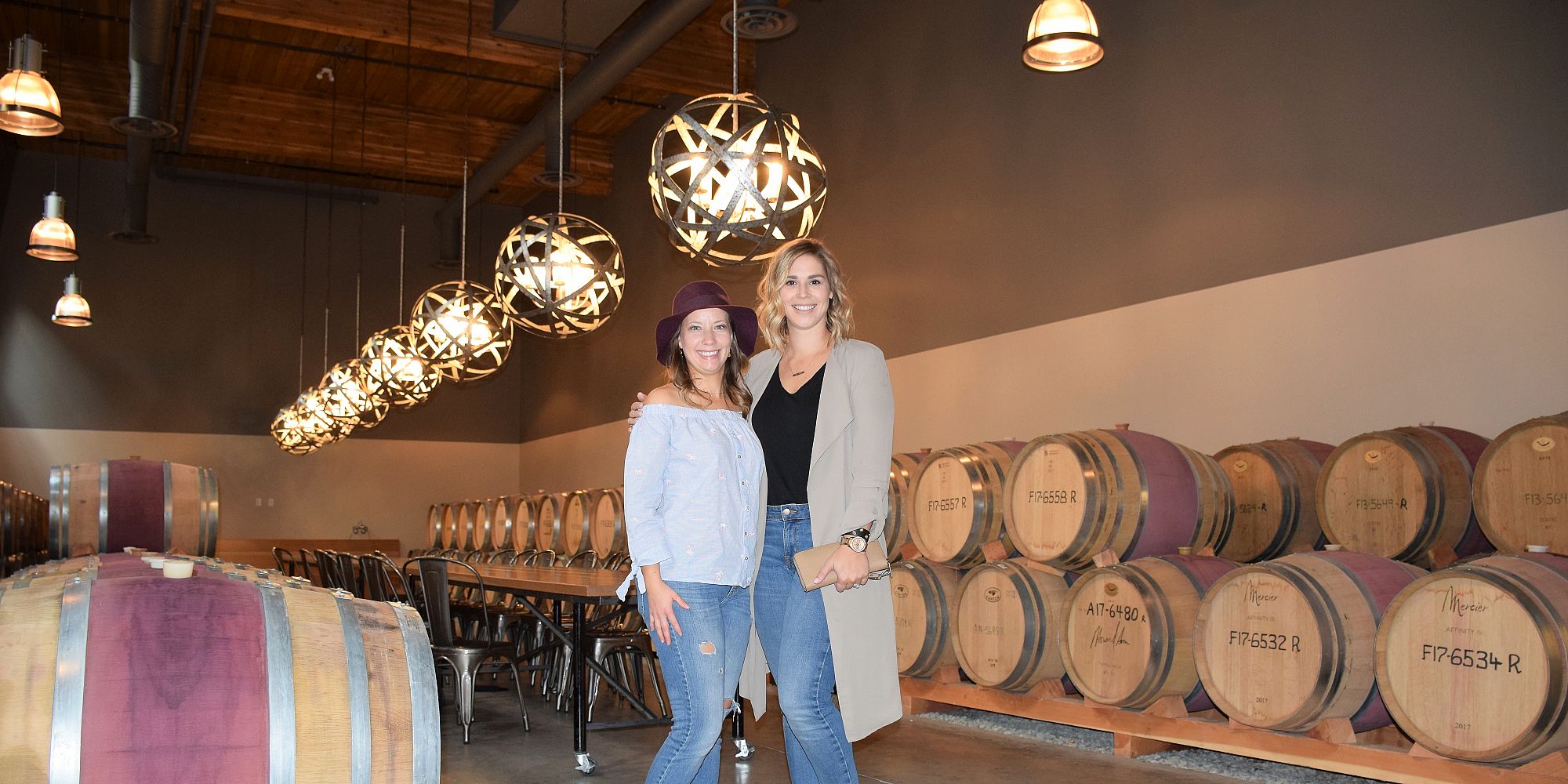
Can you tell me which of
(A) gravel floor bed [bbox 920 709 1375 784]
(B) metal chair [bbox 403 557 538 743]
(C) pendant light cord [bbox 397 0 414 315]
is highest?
(C) pendant light cord [bbox 397 0 414 315]

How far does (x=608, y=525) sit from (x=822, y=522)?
6127mm

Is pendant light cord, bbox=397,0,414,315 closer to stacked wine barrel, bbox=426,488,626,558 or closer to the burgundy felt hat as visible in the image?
stacked wine barrel, bbox=426,488,626,558

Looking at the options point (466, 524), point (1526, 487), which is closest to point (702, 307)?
point (1526, 487)

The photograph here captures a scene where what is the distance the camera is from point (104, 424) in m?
12.4

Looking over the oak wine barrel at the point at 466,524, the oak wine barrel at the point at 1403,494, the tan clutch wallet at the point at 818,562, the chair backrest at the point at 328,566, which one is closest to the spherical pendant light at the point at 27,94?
the chair backrest at the point at 328,566

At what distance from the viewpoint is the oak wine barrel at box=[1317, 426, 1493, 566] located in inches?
151

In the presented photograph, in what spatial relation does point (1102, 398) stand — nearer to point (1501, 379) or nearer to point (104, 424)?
point (1501, 379)

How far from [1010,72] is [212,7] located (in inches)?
205

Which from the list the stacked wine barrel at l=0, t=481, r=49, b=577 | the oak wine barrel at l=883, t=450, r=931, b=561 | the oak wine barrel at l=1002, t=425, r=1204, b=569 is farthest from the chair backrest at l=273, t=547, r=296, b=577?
the oak wine barrel at l=1002, t=425, r=1204, b=569

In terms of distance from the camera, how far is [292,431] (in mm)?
10594

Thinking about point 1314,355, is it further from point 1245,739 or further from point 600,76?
point 600,76

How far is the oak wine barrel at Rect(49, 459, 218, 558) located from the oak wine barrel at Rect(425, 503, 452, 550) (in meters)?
6.71

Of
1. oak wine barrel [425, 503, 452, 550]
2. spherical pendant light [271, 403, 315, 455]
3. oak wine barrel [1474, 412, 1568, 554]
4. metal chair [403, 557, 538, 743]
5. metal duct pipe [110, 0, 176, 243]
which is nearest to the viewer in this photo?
oak wine barrel [1474, 412, 1568, 554]

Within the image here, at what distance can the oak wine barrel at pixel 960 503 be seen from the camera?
4871 millimetres
